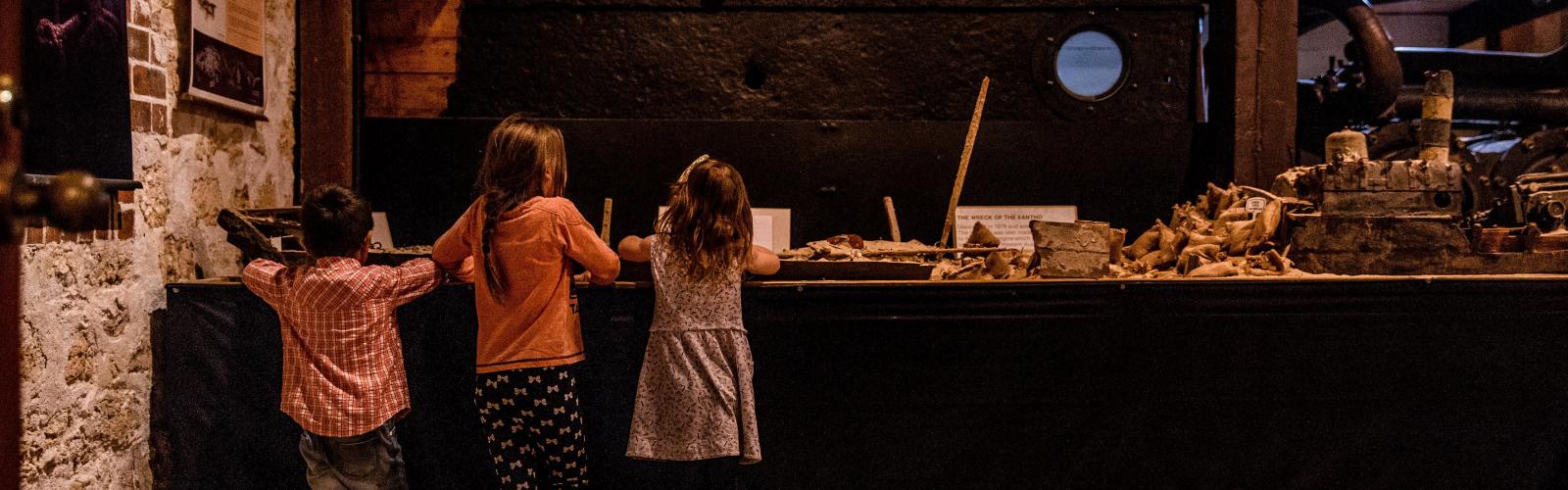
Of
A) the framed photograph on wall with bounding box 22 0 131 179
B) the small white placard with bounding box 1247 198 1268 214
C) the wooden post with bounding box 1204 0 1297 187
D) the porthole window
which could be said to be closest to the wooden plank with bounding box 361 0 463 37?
the framed photograph on wall with bounding box 22 0 131 179

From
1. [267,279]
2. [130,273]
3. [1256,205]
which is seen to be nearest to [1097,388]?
[1256,205]

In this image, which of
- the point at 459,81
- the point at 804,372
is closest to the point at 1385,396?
the point at 804,372

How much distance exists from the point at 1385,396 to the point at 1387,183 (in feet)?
2.92

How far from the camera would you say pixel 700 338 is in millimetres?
3066

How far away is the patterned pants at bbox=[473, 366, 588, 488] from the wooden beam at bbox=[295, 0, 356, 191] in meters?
2.13

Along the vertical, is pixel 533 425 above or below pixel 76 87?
below

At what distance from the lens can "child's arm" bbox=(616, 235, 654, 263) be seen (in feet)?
10.5

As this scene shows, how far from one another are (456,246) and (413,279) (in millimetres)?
172

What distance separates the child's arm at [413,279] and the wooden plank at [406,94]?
193cm

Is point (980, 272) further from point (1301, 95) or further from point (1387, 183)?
point (1301, 95)

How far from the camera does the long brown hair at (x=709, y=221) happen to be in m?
3.01

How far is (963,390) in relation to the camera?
356 cm

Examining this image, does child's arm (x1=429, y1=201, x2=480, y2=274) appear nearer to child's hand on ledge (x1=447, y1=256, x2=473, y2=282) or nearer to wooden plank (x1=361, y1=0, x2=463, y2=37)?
child's hand on ledge (x1=447, y1=256, x2=473, y2=282)

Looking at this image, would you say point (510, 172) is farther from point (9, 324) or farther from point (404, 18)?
point (404, 18)
